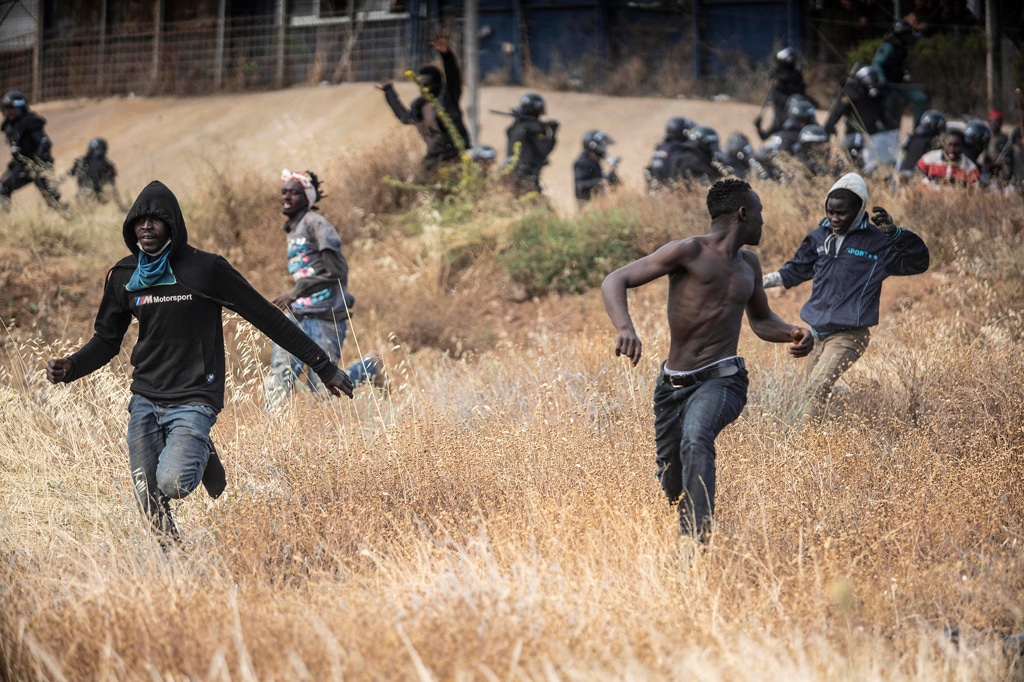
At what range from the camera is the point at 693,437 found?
4281 mm

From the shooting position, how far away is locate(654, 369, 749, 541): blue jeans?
4.27 m

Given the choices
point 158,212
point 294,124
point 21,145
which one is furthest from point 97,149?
point 158,212

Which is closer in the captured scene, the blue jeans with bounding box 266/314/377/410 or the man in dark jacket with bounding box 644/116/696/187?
the blue jeans with bounding box 266/314/377/410

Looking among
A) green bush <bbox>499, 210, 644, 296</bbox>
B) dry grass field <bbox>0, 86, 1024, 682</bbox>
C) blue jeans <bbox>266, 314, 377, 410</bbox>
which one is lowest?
dry grass field <bbox>0, 86, 1024, 682</bbox>

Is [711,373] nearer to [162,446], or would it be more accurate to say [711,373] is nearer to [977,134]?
[162,446]

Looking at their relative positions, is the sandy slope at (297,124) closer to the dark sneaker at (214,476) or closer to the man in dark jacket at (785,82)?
the man in dark jacket at (785,82)

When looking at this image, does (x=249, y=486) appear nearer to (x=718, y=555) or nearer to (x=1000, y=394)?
(x=718, y=555)

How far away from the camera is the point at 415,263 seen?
12484 millimetres

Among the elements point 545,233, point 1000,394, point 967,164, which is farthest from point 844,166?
point 1000,394

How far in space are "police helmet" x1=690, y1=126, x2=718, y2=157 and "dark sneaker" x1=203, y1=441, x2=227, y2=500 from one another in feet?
33.5

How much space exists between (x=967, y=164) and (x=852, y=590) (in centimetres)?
870

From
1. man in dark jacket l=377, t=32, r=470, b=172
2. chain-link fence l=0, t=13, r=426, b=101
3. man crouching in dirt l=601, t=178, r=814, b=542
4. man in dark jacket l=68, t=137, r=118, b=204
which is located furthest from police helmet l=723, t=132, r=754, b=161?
chain-link fence l=0, t=13, r=426, b=101

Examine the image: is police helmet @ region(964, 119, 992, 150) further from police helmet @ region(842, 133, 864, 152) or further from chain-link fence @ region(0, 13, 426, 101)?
chain-link fence @ region(0, 13, 426, 101)

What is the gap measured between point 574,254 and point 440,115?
2544 mm
